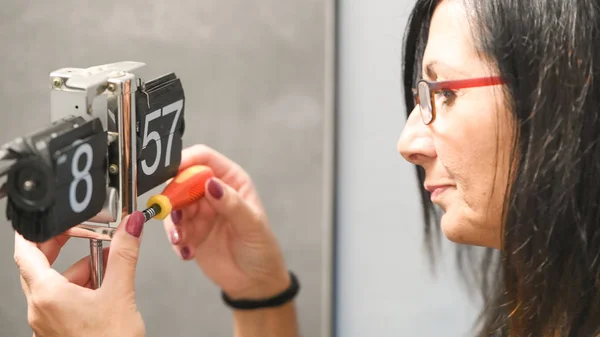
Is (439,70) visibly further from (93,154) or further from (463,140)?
(93,154)

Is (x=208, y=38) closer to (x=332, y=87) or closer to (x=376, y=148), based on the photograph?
(x=332, y=87)

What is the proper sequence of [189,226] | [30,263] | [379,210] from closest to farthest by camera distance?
1. [30,263]
2. [189,226]
3. [379,210]

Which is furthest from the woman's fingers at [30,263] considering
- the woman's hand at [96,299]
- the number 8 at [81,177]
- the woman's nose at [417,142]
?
the woman's nose at [417,142]

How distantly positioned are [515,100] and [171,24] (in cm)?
45

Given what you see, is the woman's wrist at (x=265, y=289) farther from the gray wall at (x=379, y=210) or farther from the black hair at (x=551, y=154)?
the black hair at (x=551, y=154)

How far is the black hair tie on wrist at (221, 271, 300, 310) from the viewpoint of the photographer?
3.48ft

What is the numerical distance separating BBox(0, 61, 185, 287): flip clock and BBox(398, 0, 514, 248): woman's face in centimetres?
26

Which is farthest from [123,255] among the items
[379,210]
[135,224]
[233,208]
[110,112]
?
[379,210]

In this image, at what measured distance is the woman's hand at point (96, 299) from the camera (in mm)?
753

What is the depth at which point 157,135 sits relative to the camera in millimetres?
808

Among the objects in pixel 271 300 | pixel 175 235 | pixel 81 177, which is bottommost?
pixel 271 300

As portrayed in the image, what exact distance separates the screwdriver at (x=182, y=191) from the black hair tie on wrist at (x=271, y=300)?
19 cm

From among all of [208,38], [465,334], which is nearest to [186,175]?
[208,38]

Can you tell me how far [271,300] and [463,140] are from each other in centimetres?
42
